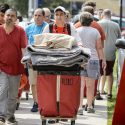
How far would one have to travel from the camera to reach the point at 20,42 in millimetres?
9406

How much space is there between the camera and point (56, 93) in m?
8.30

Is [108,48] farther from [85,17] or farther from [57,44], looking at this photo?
[57,44]

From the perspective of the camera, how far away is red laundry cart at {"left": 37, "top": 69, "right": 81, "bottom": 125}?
27.2 ft

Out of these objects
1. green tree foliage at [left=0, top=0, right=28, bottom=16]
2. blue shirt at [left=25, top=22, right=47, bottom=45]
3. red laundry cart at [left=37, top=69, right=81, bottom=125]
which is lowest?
green tree foliage at [left=0, top=0, right=28, bottom=16]

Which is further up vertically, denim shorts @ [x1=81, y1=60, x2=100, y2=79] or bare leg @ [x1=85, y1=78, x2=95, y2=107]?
denim shorts @ [x1=81, y1=60, x2=100, y2=79]

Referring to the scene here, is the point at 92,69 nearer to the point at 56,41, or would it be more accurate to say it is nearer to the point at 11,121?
the point at 11,121

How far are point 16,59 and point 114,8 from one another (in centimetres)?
6613

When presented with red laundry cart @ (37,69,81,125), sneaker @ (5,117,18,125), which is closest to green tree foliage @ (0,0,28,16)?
sneaker @ (5,117,18,125)

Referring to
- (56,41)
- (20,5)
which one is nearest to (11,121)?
(56,41)

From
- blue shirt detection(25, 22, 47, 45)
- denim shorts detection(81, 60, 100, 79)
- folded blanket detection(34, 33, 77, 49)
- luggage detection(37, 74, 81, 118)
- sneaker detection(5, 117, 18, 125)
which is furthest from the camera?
blue shirt detection(25, 22, 47, 45)

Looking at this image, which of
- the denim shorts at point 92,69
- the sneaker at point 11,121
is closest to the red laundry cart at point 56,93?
the sneaker at point 11,121

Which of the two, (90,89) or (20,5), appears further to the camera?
(20,5)

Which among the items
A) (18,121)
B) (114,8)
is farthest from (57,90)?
(114,8)

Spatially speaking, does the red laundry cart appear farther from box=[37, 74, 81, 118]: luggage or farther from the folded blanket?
the folded blanket
